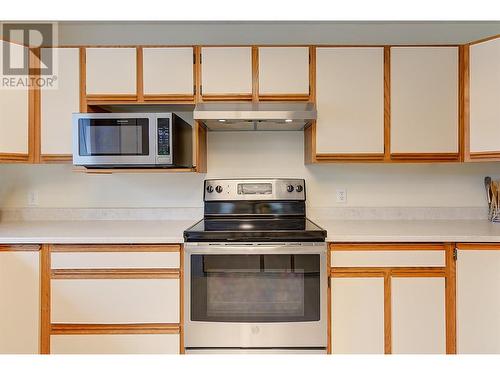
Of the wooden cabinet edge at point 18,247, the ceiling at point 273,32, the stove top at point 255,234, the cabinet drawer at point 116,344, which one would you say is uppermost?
the ceiling at point 273,32

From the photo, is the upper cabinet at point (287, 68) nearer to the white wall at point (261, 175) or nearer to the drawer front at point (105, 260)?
the white wall at point (261, 175)

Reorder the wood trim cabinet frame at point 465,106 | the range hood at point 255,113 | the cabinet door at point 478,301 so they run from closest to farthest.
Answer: the cabinet door at point 478,301, the range hood at point 255,113, the wood trim cabinet frame at point 465,106

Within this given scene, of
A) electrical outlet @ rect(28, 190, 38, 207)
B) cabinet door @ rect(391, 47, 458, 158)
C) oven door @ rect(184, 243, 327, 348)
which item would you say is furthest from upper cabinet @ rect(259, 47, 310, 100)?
electrical outlet @ rect(28, 190, 38, 207)

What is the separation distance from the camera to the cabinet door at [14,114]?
225 centimetres

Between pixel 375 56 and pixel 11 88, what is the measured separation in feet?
7.40

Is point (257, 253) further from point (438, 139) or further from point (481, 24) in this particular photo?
point (481, 24)

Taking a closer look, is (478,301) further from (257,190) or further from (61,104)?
(61,104)

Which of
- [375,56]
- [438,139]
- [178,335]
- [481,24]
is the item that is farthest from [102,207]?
[481,24]

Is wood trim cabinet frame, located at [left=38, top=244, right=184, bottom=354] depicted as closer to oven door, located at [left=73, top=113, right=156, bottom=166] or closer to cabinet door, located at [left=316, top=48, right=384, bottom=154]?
oven door, located at [left=73, top=113, right=156, bottom=166]

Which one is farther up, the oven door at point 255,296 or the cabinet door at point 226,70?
the cabinet door at point 226,70

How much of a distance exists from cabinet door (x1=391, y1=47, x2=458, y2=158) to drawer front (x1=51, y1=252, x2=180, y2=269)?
5.43 feet

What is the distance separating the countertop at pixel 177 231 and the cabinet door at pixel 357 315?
0.25 metres

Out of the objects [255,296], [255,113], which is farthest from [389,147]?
[255,296]

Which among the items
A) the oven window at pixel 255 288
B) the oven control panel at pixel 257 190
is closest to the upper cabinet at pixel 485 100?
the oven control panel at pixel 257 190
